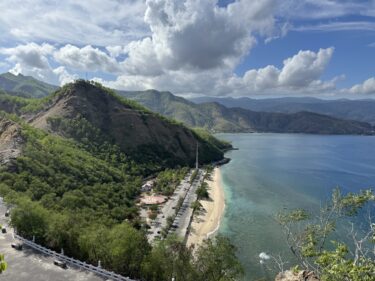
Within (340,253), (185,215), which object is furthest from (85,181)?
Result: (340,253)

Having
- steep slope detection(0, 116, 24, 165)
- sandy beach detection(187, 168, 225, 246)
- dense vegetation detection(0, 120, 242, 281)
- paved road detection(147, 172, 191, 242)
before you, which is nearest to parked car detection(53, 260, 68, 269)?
dense vegetation detection(0, 120, 242, 281)

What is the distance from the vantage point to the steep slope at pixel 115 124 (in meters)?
146

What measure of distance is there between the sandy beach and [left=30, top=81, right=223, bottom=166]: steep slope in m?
41.0

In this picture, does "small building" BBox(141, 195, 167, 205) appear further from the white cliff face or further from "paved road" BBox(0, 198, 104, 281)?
the white cliff face

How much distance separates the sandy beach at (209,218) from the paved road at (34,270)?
88.0 ft

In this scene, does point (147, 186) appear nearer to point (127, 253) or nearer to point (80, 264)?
point (127, 253)

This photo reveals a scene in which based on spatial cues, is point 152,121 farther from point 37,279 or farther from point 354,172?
point 37,279

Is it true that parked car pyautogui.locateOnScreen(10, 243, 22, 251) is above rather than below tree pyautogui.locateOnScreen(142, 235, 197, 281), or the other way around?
above

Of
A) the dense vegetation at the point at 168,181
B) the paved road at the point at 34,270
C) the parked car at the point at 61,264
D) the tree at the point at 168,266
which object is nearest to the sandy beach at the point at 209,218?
the dense vegetation at the point at 168,181

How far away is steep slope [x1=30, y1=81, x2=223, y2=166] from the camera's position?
145975mm

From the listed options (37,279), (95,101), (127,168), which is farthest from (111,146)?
(37,279)

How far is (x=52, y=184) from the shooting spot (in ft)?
271

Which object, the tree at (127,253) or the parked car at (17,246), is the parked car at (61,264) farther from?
the parked car at (17,246)

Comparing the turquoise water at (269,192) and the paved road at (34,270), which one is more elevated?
the paved road at (34,270)
